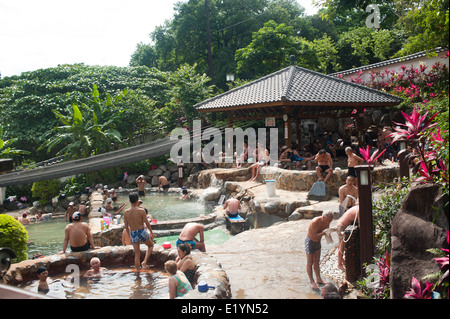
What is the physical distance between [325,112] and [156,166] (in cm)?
916

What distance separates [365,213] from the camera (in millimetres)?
5324

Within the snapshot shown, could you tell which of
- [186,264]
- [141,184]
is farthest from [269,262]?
[141,184]

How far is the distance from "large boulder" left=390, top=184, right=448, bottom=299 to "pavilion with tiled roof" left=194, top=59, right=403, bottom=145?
7.88 metres

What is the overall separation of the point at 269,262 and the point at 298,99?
6.61m

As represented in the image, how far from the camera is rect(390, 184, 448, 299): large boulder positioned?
3811 millimetres

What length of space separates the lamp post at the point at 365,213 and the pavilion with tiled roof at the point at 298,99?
6.68 meters

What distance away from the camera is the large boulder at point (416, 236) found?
150 inches

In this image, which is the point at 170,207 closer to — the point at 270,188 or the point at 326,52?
the point at 270,188

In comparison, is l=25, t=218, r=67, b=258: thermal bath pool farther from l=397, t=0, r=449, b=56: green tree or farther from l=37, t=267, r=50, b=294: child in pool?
l=397, t=0, r=449, b=56: green tree

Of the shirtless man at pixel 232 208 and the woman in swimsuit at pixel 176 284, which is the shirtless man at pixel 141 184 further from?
the woman in swimsuit at pixel 176 284

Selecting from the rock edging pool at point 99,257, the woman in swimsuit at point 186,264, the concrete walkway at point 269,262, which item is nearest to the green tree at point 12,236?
the rock edging pool at point 99,257

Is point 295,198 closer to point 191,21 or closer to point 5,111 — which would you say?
point 5,111

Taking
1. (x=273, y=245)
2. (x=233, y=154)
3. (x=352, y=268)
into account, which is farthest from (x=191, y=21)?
(x=352, y=268)

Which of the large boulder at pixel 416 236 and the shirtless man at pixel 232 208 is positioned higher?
the large boulder at pixel 416 236
